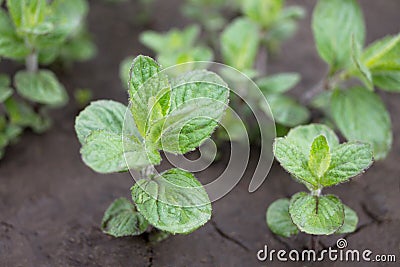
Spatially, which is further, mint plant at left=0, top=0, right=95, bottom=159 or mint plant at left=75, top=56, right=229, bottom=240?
mint plant at left=0, top=0, right=95, bottom=159

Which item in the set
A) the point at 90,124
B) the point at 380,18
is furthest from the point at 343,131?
the point at 380,18

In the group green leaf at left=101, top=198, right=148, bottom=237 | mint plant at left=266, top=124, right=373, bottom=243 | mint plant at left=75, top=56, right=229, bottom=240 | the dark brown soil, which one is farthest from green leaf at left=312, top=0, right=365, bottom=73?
green leaf at left=101, top=198, right=148, bottom=237

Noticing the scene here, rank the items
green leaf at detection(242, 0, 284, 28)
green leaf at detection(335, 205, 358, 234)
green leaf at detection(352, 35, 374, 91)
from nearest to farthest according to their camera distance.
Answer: green leaf at detection(335, 205, 358, 234) < green leaf at detection(352, 35, 374, 91) < green leaf at detection(242, 0, 284, 28)

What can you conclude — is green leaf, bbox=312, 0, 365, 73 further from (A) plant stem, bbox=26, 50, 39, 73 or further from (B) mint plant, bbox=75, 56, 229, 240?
(A) plant stem, bbox=26, 50, 39, 73

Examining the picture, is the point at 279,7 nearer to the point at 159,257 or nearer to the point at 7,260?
the point at 159,257

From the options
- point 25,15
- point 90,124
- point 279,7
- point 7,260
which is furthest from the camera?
point 279,7

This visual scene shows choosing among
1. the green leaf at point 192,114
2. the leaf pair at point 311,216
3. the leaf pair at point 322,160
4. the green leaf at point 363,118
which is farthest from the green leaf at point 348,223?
the green leaf at point 192,114
